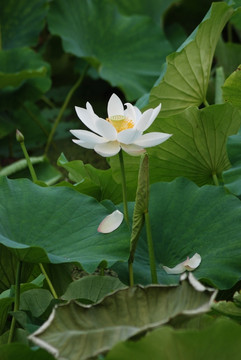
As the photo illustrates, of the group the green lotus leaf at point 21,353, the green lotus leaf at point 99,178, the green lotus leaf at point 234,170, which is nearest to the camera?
the green lotus leaf at point 21,353

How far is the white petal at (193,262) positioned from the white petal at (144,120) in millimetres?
218

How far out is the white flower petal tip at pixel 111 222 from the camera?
105 cm

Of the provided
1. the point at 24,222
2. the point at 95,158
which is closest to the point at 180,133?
the point at 24,222

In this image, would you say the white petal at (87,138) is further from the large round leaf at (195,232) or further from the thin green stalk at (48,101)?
the thin green stalk at (48,101)

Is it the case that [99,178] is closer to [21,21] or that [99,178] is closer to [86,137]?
[86,137]

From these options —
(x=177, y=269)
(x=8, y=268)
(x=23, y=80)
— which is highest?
(x=177, y=269)

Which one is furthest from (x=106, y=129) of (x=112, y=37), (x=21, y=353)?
(x=112, y=37)

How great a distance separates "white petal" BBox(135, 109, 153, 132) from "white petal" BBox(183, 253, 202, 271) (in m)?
0.22

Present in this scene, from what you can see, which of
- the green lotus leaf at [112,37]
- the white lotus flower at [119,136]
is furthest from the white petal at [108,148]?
the green lotus leaf at [112,37]

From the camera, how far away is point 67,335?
0.75 m

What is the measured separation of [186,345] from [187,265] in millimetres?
374

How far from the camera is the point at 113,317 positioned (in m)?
0.78

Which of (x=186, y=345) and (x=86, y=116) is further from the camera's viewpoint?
(x=86, y=116)

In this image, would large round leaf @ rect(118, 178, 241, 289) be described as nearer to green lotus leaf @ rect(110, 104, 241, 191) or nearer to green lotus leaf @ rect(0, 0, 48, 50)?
green lotus leaf @ rect(110, 104, 241, 191)
